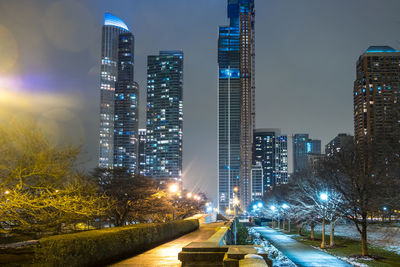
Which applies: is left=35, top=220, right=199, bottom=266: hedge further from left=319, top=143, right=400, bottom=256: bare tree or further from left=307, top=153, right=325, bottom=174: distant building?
left=307, top=153, right=325, bottom=174: distant building

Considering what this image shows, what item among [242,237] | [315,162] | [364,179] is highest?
[315,162]

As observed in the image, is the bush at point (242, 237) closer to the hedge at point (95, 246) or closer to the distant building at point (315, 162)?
the hedge at point (95, 246)

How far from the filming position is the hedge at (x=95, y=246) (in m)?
10.1

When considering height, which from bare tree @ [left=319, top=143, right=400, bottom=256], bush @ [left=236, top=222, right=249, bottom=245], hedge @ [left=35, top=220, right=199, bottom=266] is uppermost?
bare tree @ [left=319, top=143, right=400, bottom=256]

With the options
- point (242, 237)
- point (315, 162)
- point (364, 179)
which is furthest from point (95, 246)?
point (315, 162)

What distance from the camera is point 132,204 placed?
35.7 metres

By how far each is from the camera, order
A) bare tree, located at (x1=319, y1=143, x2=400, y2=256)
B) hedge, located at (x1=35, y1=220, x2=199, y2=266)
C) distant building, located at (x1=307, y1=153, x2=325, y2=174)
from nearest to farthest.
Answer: hedge, located at (x1=35, y1=220, x2=199, y2=266) < bare tree, located at (x1=319, y1=143, x2=400, y2=256) < distant building, located at (x1=307, y1=153, x2=325, y2=174)

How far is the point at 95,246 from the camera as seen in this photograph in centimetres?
1230

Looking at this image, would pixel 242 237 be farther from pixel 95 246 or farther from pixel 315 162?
pixel 315 162

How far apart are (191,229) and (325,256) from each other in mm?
10052

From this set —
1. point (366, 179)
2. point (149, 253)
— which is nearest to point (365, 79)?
point (366, 179)

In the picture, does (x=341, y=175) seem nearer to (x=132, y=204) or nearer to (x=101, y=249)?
(x=132, y=204)

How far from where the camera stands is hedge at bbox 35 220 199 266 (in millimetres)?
10091

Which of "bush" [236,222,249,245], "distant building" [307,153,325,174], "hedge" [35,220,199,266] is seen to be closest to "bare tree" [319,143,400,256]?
"distant building" [307,153,325,174]
